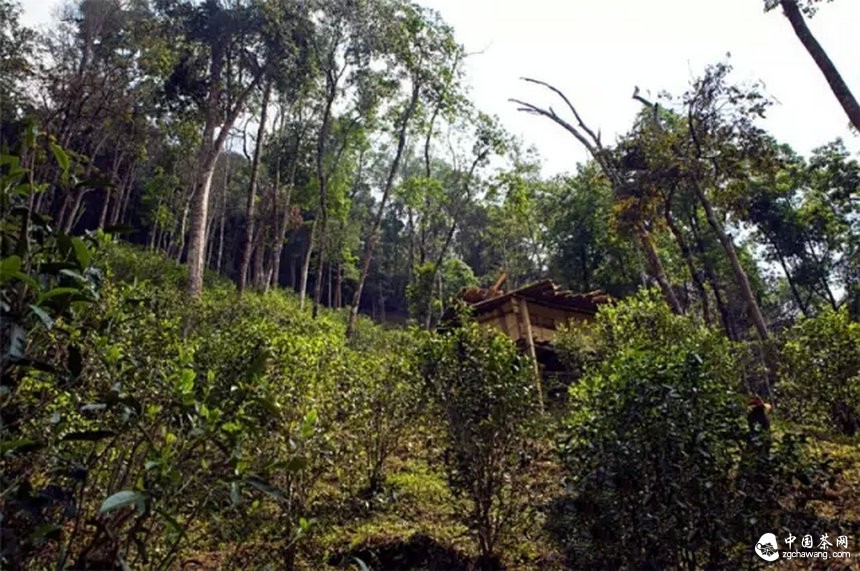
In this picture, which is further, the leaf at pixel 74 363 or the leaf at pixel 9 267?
the leaf at pixel 74 363

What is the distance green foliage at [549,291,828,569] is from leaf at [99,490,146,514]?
259cm

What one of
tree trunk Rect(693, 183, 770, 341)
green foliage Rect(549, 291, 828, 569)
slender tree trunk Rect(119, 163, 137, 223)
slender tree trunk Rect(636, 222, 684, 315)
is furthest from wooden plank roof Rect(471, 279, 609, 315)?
slender tree trunk Rect(119, 163, 137, 223)

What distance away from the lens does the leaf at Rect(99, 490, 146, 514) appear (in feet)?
4.12

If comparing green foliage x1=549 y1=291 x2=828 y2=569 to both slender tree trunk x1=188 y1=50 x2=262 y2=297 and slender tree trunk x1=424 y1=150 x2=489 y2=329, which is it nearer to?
slender tree trunk x1=188 y1=50 x2=262 y2=297

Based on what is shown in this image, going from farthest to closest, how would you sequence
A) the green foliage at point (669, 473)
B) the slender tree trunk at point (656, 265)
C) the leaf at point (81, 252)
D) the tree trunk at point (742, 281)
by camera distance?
1. the slender tree trunk at point (656, 265)
2. the tree trunk at point (742, 281)
3. the green foliage at point (669, 473)
4. the leaf at point (81, 252)

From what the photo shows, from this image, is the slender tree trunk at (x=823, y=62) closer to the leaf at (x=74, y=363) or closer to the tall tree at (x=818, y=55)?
the tall tree at (x=818, y=55)

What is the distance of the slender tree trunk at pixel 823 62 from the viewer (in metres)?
7.26

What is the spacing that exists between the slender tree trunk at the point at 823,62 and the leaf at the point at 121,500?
8.66m

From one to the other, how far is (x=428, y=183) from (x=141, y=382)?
661 inches

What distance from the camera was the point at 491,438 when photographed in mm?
4316

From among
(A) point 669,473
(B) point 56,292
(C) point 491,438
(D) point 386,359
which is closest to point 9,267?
(B) point 56,292

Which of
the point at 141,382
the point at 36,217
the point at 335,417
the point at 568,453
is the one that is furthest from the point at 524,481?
the point at 36,217

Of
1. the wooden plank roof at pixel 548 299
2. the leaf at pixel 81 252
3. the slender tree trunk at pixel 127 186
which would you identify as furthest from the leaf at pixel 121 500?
the slender tree trunk at pixel 127 186

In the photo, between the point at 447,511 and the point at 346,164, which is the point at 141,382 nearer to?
the point at 447,511
